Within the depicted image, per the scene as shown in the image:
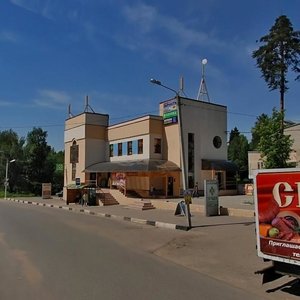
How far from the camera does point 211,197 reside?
2469cm

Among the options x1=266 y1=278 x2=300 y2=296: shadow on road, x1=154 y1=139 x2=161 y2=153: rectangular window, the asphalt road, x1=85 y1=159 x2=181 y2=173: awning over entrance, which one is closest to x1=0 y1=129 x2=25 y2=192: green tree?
x1=85 y1=159 x2=181 y2=173: awning over entrance

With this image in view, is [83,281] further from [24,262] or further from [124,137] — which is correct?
[124,137]

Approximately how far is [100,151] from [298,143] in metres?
24.5

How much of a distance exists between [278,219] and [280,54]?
43.0 m

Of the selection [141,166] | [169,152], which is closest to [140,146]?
[169,152]

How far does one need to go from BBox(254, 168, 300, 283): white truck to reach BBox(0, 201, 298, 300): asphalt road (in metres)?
0.74

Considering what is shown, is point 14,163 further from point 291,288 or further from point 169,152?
point 291,288

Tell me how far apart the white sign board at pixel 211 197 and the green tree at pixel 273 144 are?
214 inches

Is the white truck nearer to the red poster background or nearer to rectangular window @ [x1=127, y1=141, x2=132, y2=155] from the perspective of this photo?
the red poster background

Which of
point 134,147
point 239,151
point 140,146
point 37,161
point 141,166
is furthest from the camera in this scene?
point 239,151

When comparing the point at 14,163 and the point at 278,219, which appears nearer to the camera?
the point at 278,219

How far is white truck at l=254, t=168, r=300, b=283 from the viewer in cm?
736

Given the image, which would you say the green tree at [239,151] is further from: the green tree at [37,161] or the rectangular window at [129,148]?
the rectangular window at [129,148]

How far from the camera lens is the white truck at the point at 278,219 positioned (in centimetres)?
736
